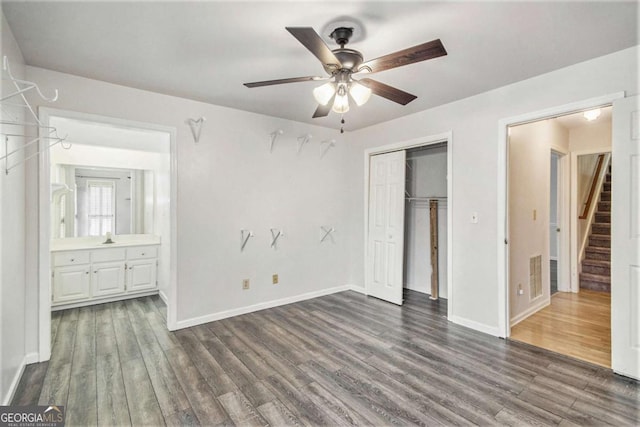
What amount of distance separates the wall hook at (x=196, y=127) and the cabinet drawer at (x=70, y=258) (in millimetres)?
2136

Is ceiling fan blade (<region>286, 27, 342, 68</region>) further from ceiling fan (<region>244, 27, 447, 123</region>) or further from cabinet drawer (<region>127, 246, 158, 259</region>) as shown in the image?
cabinet drawer (<region>127, 246, 158, 259</region>)

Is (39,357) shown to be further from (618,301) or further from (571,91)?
(571,91)

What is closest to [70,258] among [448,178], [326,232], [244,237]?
[244,237]

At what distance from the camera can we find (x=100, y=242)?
437 cm

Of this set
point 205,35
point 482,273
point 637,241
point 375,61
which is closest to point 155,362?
point 205,35

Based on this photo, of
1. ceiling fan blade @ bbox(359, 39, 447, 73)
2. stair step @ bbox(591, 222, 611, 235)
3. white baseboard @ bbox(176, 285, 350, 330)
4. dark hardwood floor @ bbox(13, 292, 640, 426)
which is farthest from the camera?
stair step @ bbox(591, 222, 611, 235)

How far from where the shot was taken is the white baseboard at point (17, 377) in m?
2.00

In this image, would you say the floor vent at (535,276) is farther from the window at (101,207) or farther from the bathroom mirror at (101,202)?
the window at (101,207)

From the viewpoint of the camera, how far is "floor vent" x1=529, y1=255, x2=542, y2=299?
12.5ft

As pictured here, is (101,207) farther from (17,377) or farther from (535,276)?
(535,276)

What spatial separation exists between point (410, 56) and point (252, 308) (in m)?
3.21

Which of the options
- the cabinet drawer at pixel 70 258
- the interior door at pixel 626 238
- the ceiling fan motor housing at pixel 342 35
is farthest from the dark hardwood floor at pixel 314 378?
the ceiling fan motor housing at pixel 342 35

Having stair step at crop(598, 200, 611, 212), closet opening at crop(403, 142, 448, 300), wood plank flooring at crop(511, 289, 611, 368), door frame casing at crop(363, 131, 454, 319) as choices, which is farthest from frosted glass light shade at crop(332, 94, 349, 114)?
stair step at crop(598, 200, 611, 212)

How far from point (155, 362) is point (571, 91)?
13.6 feet
